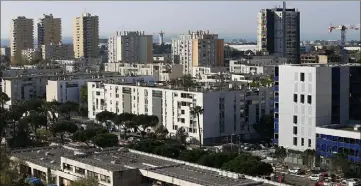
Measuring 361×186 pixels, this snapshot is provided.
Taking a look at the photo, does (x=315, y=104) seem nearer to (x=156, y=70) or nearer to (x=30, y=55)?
(x=156, y=70)

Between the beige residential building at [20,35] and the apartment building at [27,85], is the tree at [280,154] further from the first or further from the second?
the beige residential building at [20,35]

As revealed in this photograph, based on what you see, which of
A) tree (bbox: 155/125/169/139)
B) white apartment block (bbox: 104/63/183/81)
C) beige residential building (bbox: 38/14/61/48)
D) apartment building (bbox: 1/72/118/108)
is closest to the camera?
tree (bbox: 155/125/169/139)

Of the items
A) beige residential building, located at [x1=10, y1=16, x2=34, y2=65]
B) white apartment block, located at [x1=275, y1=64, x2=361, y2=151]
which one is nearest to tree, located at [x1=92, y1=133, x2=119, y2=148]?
white apartment block, located at [x1=275, y1=64, x2=361, y2=151]

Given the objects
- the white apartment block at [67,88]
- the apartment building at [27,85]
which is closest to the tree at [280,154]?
the white apartment block at [67,88]

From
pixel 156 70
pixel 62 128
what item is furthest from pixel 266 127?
pixel 156 70

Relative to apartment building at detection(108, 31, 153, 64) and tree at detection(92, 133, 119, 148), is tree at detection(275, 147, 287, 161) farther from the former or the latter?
apartment building at detection(108, 31, 153, 64)

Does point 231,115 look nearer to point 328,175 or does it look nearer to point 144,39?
point 328,175

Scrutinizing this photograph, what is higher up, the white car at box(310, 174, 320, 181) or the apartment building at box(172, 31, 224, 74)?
the apartment building at box(172, 31, 224, 74)
